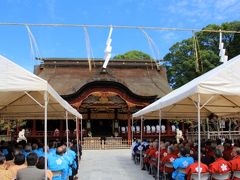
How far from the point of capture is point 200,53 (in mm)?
32500

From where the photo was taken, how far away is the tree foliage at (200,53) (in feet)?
109

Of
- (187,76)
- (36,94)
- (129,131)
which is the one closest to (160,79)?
(187,76)

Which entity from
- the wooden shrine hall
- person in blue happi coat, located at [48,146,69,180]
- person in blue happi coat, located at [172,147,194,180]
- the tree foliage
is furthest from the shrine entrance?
person in blue happi coat, located at [48,146,69,180]

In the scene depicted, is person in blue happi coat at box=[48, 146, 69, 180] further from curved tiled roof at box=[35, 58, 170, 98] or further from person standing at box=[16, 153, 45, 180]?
curved tiled roof at box=[35, 58, 170, 98]

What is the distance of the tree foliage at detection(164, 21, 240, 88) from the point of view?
3331cm

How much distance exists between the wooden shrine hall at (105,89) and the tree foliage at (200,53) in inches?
118

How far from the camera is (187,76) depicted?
3538 cm

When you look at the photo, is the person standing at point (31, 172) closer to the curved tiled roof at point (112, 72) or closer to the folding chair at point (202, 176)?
the folding chair at point (202, 176)

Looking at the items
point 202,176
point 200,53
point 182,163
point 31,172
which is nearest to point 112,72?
point 200,53

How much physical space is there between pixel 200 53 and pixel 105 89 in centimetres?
1254

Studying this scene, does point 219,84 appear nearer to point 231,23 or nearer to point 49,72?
point 49,72

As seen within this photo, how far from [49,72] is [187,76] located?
14.1 meters

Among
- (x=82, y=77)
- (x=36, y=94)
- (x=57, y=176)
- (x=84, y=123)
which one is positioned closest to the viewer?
(x=57, y=176)

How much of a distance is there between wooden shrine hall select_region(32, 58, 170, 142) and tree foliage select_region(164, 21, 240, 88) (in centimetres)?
300
